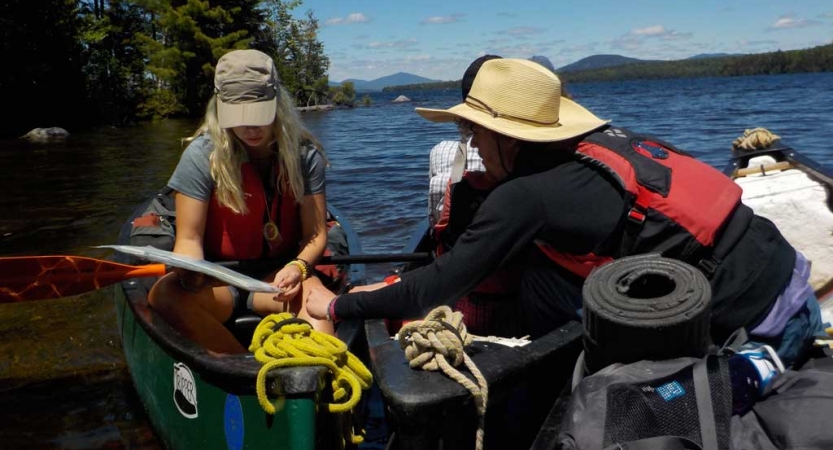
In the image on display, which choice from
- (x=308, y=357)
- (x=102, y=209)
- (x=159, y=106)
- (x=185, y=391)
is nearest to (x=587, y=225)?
(x=308, y=357)

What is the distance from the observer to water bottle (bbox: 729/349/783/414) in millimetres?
1712

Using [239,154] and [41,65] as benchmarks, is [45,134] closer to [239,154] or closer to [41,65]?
[41,65]

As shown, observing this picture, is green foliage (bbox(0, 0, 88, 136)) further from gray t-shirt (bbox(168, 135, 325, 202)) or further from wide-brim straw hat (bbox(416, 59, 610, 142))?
wide-brim straw hat (bbox(416, 59, 610, 142))

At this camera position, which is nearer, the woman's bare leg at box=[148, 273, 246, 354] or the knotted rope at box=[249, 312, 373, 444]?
the knotted rope at box=[249, 312, 373, 444]

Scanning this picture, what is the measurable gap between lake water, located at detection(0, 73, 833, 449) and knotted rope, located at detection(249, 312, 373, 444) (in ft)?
4.97

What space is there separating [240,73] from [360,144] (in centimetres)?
1678

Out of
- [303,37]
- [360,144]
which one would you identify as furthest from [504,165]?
[303,37]

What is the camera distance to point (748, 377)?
175cm

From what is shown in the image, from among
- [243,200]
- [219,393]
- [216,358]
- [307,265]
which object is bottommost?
[219,393]

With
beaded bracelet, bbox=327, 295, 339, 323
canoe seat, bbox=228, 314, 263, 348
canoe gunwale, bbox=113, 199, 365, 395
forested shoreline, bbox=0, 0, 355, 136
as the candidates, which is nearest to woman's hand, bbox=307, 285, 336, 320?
beaded bracelet, bbox=327, 295, 339, 323

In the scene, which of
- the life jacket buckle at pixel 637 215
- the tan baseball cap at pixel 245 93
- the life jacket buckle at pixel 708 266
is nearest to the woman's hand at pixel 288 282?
the tan baseball cap at pixel 245 93

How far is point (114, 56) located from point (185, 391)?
33.2 meters

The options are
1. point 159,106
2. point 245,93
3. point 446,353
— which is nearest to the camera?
point 446,353

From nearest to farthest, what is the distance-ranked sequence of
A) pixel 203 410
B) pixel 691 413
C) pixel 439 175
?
pixel 691 413 < pixel 203 410 < pixel 439 175
